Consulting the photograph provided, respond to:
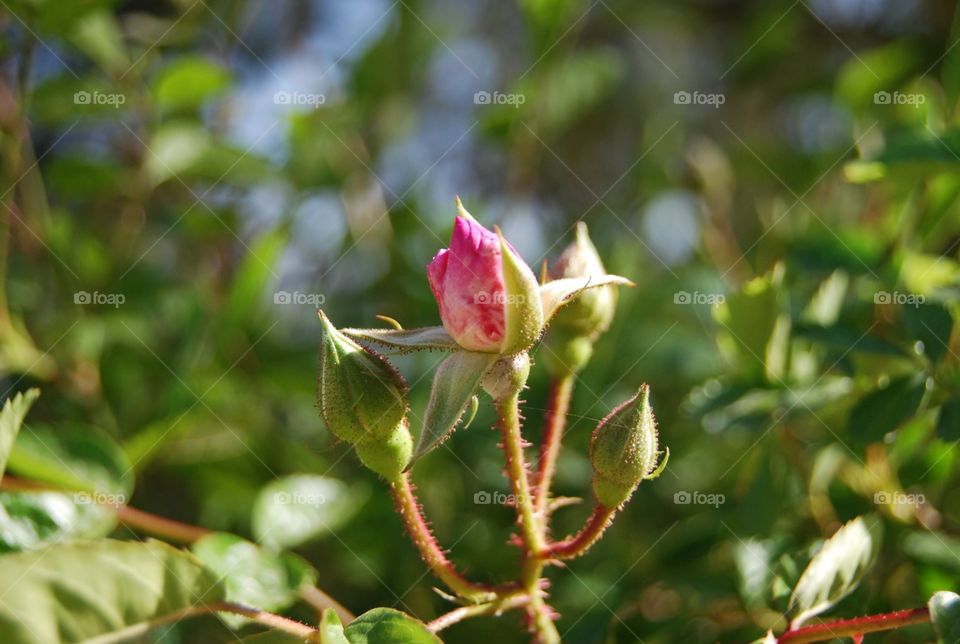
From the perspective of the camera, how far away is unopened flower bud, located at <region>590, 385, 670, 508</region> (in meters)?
0.81

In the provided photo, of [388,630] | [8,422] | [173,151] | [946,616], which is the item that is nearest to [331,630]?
[388,630]

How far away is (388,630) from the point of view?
0.75 metres

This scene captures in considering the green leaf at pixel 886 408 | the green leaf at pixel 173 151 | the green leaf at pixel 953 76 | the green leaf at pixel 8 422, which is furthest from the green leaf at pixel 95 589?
the green leaf at pixel 953 76

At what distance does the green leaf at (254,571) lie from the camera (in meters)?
0.94

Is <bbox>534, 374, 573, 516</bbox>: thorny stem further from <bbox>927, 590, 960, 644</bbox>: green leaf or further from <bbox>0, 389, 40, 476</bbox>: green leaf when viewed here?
<bbox>0, 389, 40, 476</bbox>: green leaf

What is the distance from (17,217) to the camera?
1.76 m

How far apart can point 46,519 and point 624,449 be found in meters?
0.63

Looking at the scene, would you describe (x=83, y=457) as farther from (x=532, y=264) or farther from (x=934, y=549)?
(x=934, y=549)

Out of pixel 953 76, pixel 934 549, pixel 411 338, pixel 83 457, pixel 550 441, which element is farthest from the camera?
pixel 953 76

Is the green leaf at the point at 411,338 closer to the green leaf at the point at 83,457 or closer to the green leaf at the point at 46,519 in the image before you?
the green leaf at the point at 46,519

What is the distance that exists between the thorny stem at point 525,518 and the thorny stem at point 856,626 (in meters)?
0.22

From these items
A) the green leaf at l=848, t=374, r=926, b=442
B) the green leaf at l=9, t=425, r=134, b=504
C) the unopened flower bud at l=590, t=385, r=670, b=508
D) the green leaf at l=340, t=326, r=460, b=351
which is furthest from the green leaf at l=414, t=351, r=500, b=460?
the green leaf at l=9, t=425, r=134, b=504

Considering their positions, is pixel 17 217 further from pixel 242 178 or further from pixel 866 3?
pixel 866 3

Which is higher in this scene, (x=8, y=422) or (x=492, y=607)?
(x=8, y=422)
